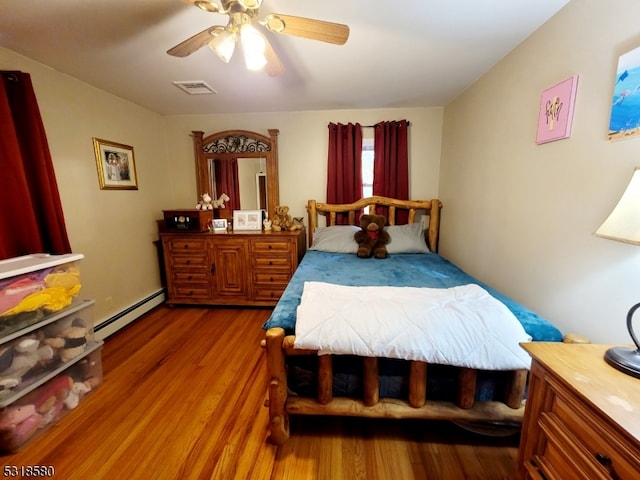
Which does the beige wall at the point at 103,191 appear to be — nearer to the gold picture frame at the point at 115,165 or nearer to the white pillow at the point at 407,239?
the gold picture frame at the point at 115,165

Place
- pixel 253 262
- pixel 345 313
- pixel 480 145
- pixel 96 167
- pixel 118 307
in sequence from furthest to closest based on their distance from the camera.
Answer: pixel 253 262, pixel 118 307, pixel 96 167, pixel 480 145, pixel 345 313

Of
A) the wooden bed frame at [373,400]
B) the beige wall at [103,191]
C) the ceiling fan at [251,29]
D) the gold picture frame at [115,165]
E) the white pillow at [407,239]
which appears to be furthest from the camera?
the white pillow at [407,239]

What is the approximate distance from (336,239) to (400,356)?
1.72m

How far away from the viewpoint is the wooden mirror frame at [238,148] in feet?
10.1

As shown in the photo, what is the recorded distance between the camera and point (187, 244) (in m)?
2.88

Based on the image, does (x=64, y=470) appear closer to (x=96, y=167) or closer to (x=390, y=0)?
(x=96, y=167)

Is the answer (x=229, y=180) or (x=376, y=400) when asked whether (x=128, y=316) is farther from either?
(x=376, y=400)

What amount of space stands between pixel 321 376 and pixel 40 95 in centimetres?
264

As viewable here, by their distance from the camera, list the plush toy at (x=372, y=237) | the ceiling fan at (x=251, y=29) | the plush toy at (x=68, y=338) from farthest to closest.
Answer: the plush toy at (x=372, y=237)
the plush toy at (x=68, y=338)
the ceiling fan at (x=251, y=29)

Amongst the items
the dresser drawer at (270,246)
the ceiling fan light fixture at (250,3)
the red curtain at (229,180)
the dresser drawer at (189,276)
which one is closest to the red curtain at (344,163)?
the dresser drawer at (270,246)

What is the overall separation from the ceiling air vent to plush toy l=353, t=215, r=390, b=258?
1837 mm

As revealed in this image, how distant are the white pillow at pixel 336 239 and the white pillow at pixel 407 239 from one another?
1.18 ft

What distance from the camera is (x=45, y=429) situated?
146 centimetres

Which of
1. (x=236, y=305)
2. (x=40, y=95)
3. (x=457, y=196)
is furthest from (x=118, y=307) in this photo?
(x=457, y=196)
